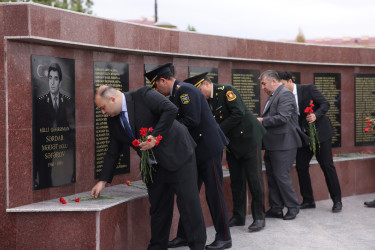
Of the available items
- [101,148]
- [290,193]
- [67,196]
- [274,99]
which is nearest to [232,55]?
[274,99]

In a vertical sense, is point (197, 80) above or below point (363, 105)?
above

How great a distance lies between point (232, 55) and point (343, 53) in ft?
8.30

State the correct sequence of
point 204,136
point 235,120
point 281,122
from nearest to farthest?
point 204,136 < point 235,120 < point 281,122

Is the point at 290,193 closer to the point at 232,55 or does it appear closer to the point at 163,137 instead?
the point at 232,55

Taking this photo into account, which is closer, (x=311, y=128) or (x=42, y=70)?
(x=42, y=70)

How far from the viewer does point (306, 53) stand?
935 cm

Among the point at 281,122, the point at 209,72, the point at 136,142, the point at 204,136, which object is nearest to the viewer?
the point at 136,142

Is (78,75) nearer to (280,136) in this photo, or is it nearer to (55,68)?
(55,68)

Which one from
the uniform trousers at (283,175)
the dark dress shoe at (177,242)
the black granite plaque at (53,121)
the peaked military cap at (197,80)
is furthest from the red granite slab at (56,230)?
the uniform trousers at (283,175)

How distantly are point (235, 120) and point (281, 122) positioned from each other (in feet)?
3.02

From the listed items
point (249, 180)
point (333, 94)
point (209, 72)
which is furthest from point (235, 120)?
point (333, 94)

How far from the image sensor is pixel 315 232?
21.6 feet

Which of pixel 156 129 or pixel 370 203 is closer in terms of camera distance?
pixel 156 129

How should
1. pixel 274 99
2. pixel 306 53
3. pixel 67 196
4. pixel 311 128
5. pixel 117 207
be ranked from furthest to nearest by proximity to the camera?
pixel 306 53 < pixel 311 128 < pixel 274 99 < pixel 67 196 < pixel 117 207
